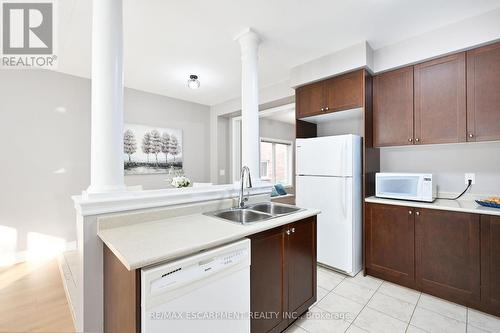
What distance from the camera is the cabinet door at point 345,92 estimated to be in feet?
8.52

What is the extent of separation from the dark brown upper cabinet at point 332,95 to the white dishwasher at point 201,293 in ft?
6.87

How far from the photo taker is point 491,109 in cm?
204

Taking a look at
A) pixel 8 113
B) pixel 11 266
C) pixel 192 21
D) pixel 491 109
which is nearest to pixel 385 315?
pixel 491 109

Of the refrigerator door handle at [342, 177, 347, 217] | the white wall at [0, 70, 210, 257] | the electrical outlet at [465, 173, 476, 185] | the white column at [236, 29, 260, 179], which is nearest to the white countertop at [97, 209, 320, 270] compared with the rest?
the white column at [236, 29, 260, 179]

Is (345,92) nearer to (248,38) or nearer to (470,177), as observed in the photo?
(248,38)

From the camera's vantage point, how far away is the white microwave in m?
2.27

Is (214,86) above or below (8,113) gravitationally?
above

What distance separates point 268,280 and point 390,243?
5.37 ft

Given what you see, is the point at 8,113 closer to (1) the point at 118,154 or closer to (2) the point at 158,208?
(1) the point at 118,154

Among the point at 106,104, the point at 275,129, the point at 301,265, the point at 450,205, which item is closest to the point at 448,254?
the point at 450,205

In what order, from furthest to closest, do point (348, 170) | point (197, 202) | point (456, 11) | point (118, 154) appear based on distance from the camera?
point (348, 170) → point (456, 11) → point (197, 202) → point (118, 154)

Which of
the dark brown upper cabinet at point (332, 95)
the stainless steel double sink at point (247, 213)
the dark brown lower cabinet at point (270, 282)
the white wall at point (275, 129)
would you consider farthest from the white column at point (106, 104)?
the white wall at point (275, 129)

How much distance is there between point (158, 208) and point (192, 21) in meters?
1.75

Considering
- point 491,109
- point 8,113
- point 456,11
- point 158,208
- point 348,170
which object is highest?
point 456,11
